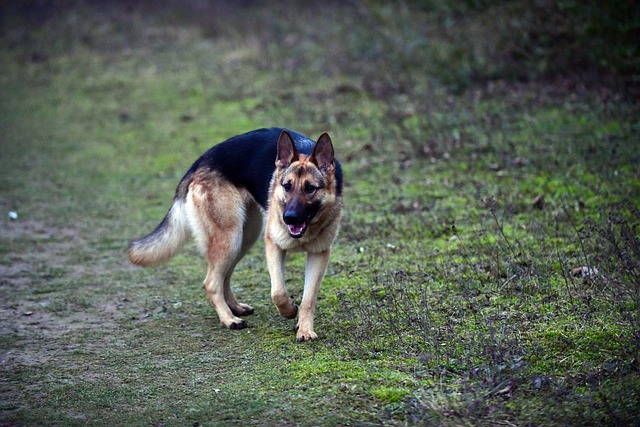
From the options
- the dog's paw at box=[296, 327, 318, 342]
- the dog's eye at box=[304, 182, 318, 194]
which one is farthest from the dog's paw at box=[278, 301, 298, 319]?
the dog's eye at box=[304, 182, 318, 194]

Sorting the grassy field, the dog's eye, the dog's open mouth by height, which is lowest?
the grassy field

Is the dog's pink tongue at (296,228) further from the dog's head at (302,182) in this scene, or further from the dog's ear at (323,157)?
the dog's ear at (323,157)

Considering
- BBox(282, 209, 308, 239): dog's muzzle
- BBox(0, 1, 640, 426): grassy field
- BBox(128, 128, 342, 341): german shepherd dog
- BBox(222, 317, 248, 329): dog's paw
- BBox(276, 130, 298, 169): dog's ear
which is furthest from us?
BBox(222, 317, 248, 329): dog's paw

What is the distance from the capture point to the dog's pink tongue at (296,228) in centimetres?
512

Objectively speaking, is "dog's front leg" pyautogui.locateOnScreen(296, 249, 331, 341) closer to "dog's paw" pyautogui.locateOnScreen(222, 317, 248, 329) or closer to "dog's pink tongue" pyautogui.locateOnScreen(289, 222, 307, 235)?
"dog's pink tongue" pyautogui.locateOnScreen(289, 222, 307, 235)

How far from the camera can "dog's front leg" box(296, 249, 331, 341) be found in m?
5.20

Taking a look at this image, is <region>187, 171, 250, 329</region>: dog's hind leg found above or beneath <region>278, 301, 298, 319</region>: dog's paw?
above

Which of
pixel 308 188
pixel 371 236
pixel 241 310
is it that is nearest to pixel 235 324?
pixel 241 310

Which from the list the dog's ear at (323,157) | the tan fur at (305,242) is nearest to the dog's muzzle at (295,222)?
the tan fur at (305,242)

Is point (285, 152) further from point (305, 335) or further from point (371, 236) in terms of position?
point (371, 236)

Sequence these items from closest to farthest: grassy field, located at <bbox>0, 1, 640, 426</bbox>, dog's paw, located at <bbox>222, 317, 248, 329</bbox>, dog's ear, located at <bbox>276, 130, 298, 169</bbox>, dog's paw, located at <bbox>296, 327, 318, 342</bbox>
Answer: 1. grassy field, located at <bbox>0, 1, 640, 426</bbox>
2. dog's paw, located at <bbox>296, 327, 318, 342</bbox>
3. dog's ear, located at <bbox>276, 130, 298, 169</bbox>
4. dog's paw, located at <bbox>222, 317, 248, 329</bbox>

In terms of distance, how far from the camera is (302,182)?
522 centimetres

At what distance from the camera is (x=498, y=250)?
6.31m

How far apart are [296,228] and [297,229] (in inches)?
0.4
